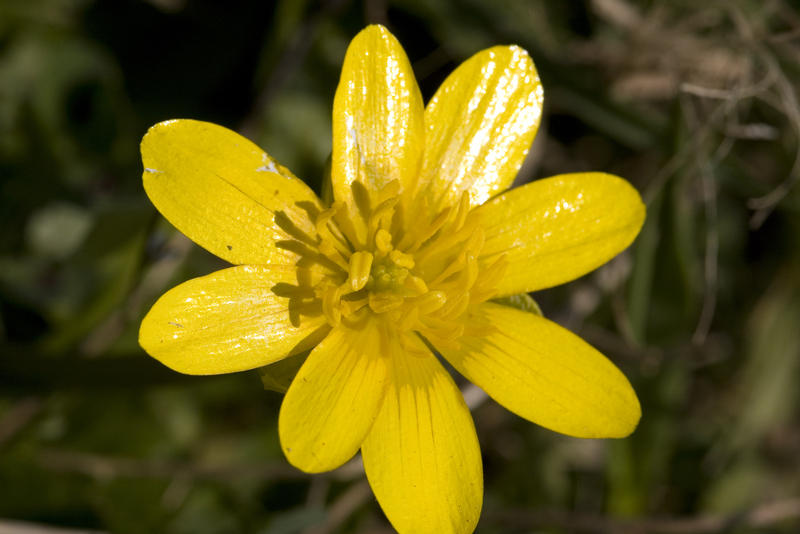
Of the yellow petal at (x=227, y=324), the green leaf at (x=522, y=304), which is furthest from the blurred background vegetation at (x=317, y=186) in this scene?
the yellow petal at (x=227, y=324)

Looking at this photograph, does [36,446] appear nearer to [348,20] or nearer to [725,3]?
[348,20]

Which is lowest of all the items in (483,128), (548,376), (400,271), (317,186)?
(317,186)

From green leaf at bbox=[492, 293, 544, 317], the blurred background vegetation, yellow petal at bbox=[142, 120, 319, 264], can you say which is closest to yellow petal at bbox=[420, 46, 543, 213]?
green leaf at bbox=[492, 293, 544, 317]

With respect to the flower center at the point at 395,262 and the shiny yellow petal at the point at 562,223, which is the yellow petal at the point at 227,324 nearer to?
the flower center at the point at 395,262

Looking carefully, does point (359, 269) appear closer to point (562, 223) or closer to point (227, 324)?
point (227, 324)

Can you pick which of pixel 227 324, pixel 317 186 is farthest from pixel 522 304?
pixel 317 186

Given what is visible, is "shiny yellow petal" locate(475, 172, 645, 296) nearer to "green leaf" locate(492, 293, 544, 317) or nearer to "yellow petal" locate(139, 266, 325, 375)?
"green leaf" locate(492, 293, 544, 317)

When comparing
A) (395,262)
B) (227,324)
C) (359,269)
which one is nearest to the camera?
(227,324)
